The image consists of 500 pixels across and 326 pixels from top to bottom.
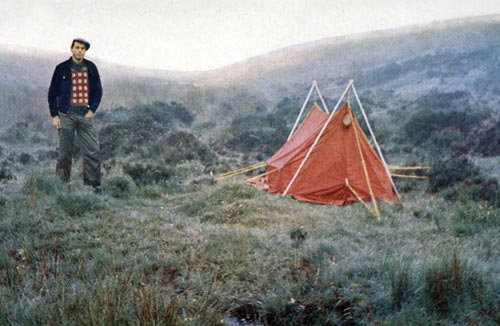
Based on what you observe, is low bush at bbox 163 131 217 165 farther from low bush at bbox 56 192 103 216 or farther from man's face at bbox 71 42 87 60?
low bush at bbox 56 192 103 216

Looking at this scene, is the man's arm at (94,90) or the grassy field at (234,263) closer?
the grassy field at (234,263)

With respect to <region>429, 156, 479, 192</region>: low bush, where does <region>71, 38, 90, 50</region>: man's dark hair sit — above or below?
above

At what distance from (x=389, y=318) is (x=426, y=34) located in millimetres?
40154

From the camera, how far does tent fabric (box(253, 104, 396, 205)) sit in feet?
23.4

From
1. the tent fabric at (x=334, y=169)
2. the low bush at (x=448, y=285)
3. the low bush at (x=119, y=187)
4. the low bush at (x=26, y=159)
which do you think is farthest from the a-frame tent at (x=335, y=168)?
the low bush at (x=26, y=159)

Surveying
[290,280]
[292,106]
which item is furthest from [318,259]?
[292,106]

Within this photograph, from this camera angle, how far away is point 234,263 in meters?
3.62

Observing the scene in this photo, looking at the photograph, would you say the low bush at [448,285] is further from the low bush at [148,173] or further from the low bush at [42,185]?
the low bush at [148,173]

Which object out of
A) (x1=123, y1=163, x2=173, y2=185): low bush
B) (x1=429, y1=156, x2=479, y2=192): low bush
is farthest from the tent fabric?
(x1=123, y1=163, x2=173, y2=185): low bush

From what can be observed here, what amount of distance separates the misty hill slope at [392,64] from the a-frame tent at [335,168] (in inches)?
464

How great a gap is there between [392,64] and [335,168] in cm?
2319

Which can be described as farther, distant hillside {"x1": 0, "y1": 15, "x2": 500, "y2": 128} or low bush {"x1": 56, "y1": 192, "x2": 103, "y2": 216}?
distant hillside {"x1": 0, "y1": 15, "x2": 500, "y2": 128}

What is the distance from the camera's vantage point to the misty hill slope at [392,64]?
69.6ft

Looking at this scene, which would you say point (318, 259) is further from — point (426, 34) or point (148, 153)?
point (426, 34)
